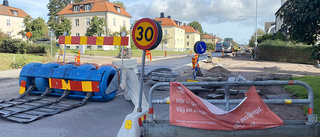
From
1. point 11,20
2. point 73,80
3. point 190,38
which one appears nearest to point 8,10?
point 11,20

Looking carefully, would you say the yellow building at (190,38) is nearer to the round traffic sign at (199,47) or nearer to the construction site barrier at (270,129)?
the round traffic sign at (199,47)

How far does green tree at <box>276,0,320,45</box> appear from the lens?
4.90 m

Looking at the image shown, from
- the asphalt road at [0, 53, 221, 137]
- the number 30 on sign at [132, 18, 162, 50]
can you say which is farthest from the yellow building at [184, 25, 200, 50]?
the number 30 on sign at [132, 18, 162, 50]

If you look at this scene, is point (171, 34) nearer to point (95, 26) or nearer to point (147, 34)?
point (95, 26)

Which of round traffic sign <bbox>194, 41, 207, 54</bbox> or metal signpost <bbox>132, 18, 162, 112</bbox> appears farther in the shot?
round traffic sign <bbox>194, 41, 207, 54</bbox>

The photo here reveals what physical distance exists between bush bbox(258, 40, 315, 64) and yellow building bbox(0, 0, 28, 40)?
5329 cm

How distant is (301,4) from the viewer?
5.02 metres

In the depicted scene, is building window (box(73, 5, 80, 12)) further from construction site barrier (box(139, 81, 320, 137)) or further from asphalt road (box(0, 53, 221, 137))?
construction site barrier (box(139, 81, 320, 137))

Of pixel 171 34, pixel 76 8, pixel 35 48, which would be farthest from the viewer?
pixel 171 34

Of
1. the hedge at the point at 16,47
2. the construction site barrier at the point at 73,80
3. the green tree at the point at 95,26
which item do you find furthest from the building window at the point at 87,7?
the construction site barrier at the point at 73,80

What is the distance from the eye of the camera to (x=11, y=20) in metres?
55.8

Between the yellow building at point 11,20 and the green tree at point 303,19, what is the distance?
198ft

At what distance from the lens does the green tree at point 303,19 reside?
4.90 m

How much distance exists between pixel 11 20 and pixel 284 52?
59838mm
